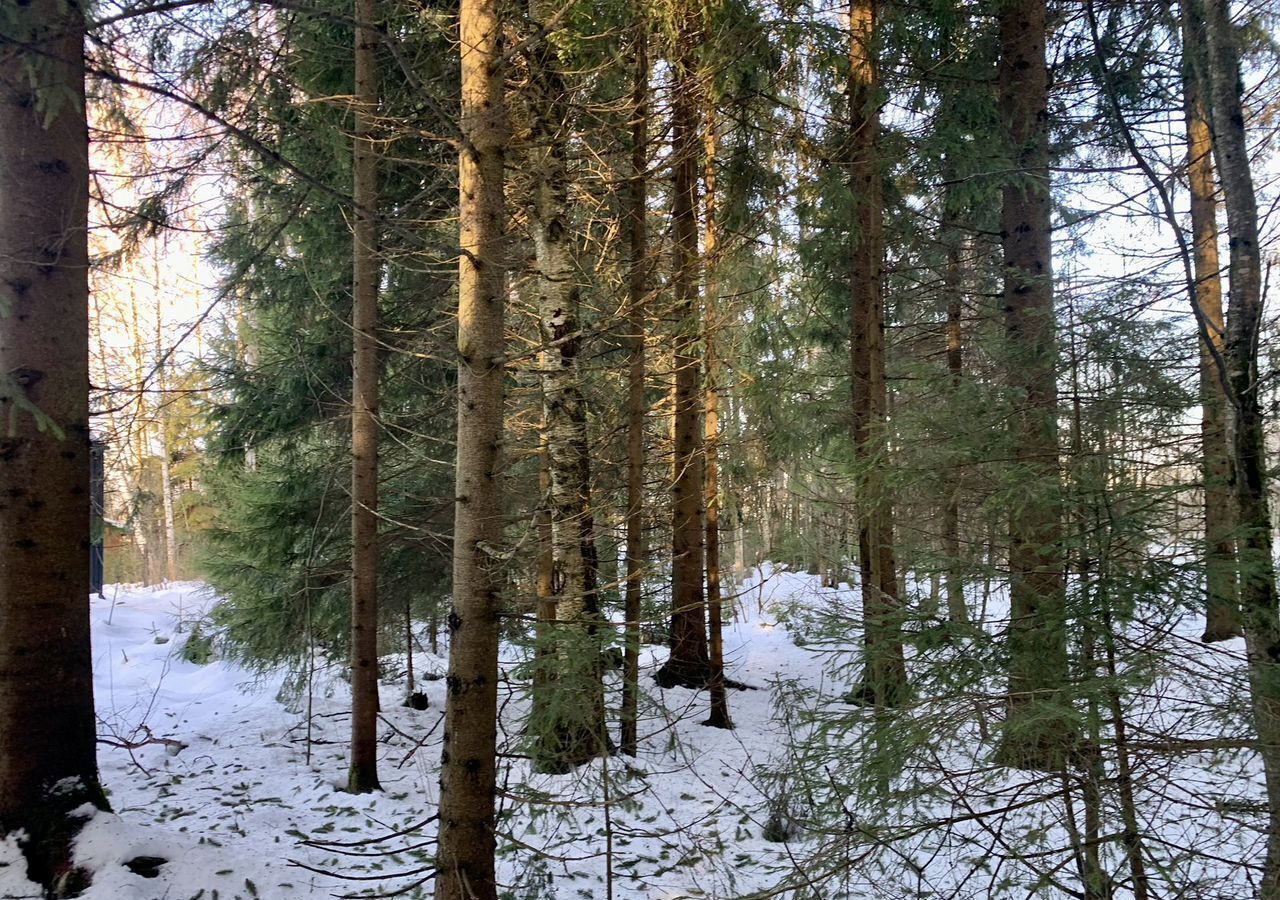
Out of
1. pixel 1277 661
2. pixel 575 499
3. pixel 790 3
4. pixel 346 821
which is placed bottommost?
pixel 346 821

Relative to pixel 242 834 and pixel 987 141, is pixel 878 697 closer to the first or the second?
pixel 242 834

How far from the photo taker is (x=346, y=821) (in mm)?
5125

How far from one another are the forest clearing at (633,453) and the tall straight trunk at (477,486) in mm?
18

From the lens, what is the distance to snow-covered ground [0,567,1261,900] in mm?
2834

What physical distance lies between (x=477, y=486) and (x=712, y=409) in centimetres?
565

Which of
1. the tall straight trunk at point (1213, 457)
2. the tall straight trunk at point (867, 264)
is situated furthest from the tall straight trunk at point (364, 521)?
the tall straight trunk at point (1213, 457)

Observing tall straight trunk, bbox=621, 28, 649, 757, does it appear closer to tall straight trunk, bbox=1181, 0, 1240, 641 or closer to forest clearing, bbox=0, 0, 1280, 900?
forest clearing, bbox=0, 0, 1280, 900

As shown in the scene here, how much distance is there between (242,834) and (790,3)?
7.76 m

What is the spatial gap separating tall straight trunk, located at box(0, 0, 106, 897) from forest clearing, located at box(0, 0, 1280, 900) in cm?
2

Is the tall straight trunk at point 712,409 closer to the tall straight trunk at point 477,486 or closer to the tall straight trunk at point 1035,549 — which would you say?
the tall straight trunk at point 1035,549

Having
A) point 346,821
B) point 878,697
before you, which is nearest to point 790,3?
point 878,697

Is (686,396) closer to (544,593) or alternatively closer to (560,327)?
(560,327)

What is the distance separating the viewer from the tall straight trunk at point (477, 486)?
8.70 ft

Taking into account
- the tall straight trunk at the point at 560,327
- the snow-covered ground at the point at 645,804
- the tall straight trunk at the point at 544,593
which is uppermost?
the tall straight trunk at the point at 560,327
